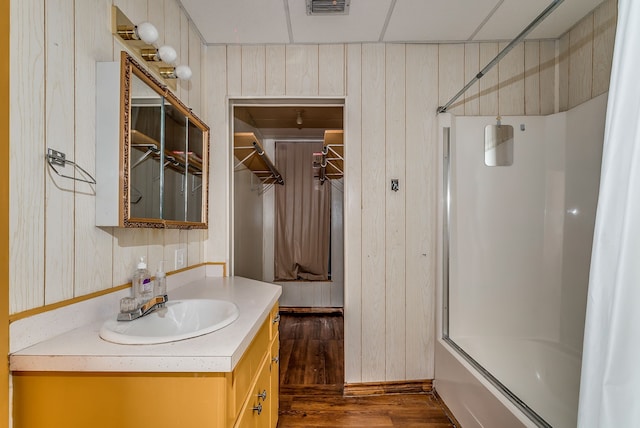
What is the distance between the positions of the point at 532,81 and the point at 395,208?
1.29 metres

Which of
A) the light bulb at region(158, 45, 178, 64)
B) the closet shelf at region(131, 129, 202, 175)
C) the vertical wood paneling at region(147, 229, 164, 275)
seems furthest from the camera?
the vertical wood paneling at region(147, 229, 164, 275)

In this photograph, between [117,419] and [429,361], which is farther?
[429,361]

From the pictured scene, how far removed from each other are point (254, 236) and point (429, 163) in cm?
220

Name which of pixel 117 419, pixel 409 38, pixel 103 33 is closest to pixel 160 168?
pixel 103 33

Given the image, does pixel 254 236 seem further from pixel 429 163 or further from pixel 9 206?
pixel 9 206

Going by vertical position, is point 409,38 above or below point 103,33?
above

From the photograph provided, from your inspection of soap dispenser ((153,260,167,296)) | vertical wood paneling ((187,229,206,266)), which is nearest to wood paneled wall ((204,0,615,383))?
vertical wood paneling ((187,229,206,266))

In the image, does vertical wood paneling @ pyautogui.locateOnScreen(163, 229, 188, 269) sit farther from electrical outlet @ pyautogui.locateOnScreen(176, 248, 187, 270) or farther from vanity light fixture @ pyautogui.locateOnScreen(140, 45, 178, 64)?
vanity light fixture @ pyautogui.locateOnScreen(140, 45, 178, 64)

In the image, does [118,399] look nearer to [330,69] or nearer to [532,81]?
[330,69]

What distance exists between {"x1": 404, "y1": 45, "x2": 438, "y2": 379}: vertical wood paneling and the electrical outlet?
145 cm

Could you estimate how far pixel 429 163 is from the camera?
2182mm

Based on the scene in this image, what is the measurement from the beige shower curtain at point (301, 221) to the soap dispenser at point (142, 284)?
286 cm

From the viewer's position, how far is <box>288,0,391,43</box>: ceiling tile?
1.78 meters

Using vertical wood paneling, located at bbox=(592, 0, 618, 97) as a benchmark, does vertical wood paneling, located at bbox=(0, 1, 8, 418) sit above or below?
below
